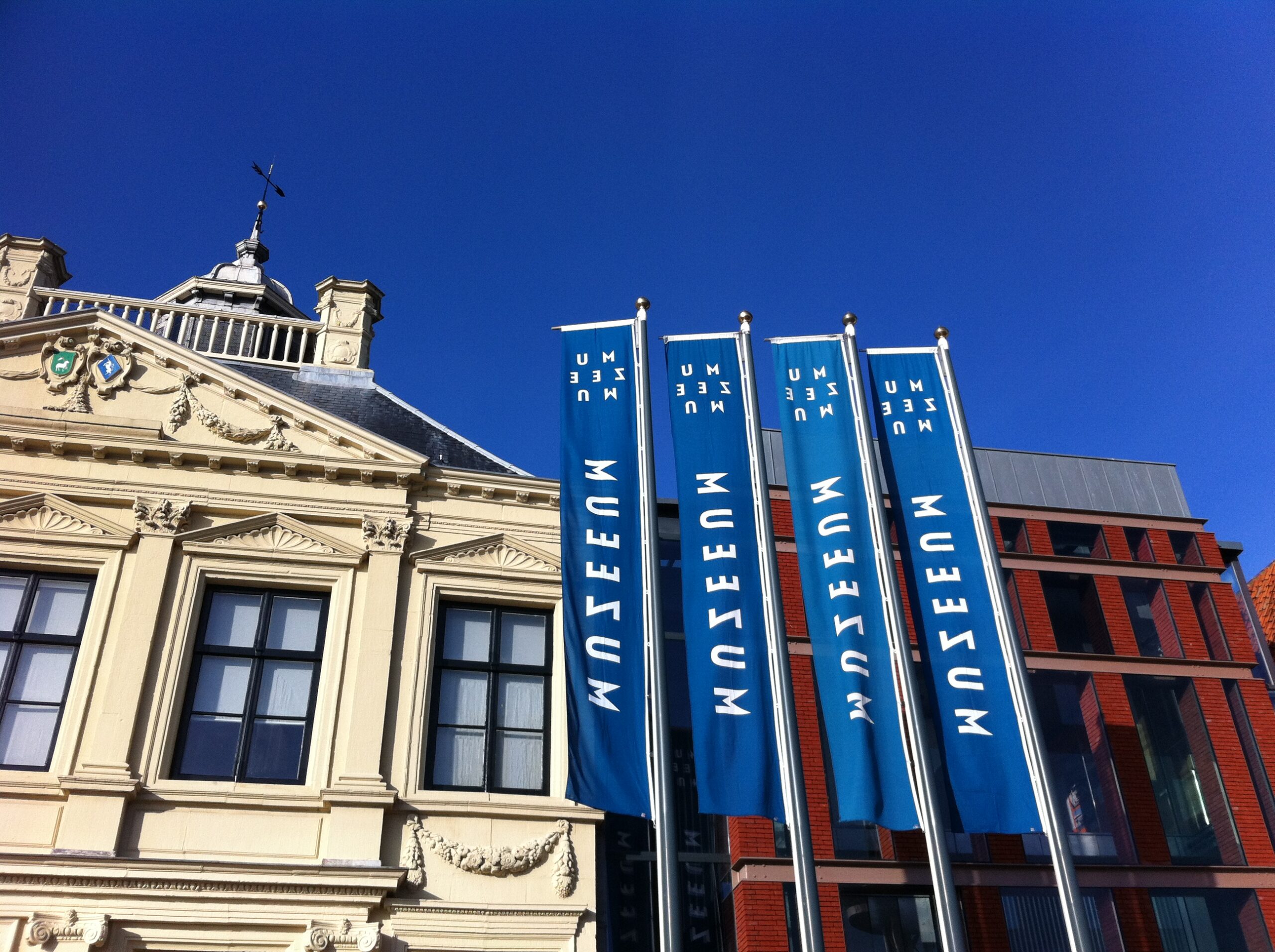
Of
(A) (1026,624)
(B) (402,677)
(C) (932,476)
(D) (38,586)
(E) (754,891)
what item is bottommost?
(E) (754,891)

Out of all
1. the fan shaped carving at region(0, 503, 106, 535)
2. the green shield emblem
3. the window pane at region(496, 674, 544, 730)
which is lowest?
the window pane at region(496, 674, 544, 730)

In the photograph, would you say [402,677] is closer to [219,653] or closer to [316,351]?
[219,653]

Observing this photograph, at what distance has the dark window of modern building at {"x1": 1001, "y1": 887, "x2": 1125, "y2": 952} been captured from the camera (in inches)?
822

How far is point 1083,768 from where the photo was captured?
24.1 metres

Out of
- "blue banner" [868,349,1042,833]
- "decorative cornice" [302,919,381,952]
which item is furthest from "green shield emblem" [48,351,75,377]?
"blue banner" [868,349,1042,833]

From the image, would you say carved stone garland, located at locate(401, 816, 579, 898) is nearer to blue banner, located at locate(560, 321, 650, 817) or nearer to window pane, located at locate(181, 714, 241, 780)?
blue banner, located at locate(560, 321, 650, 817)

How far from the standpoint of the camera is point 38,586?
1305cm

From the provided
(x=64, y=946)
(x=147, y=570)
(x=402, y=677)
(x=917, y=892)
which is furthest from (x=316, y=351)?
(x=917, y=892)

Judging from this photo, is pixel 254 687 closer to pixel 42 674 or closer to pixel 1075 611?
pixel 42 674

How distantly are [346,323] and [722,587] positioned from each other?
8.43m

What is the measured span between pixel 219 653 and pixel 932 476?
8.70 metres

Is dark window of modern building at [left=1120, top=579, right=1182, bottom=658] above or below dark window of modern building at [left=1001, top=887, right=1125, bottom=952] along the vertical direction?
above

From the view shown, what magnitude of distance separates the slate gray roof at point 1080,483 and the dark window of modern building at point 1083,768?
4596 millimetres

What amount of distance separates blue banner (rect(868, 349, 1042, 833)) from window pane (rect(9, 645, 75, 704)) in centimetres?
963
